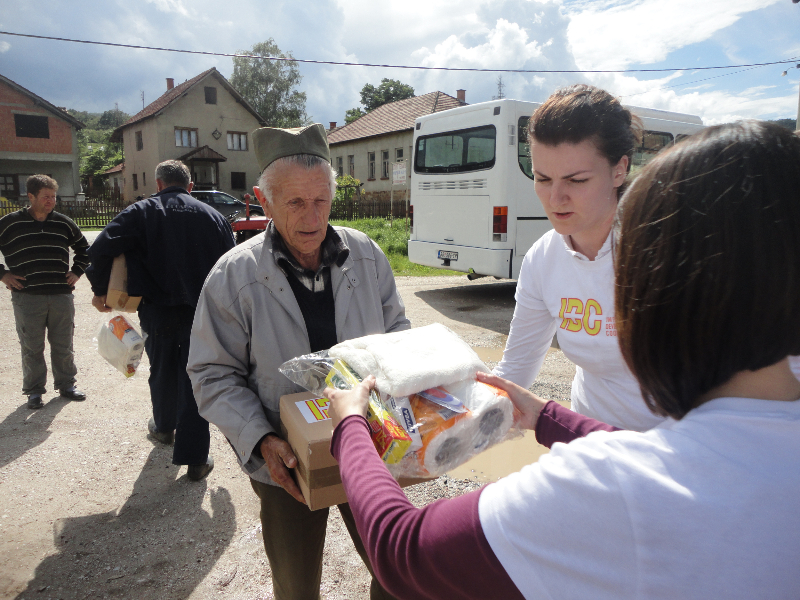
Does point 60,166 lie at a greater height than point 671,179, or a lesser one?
greater

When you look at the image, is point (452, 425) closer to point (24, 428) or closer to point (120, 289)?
point (120, 289)

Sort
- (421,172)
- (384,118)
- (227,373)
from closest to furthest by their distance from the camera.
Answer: (227,373) < (421,172) < (384,118)

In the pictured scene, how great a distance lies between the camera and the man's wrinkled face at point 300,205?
206 centimetres

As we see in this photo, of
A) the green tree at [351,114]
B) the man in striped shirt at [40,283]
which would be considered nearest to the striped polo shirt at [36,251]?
the man in striped shirt at [40,283]

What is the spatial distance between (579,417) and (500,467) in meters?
2.59

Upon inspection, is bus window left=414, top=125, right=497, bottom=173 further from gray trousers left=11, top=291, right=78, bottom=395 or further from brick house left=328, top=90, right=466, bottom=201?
brick house left=328, top=90, right=466, bottom=201

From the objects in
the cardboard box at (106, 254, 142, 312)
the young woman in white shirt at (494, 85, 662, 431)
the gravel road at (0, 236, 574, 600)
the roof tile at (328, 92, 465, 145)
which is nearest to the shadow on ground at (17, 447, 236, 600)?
the gravel road at (0, 236, 574, 600)

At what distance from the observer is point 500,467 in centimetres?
381

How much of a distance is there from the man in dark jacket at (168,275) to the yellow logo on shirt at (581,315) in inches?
115

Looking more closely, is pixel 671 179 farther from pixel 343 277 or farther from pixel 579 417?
pixel 343 277

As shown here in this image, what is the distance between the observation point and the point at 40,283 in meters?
5.17

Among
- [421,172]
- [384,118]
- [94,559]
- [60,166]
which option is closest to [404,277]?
[421,172]

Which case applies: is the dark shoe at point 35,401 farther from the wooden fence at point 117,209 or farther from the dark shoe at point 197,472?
the wooden fence at point 117,209

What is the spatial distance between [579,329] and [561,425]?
507 mm
